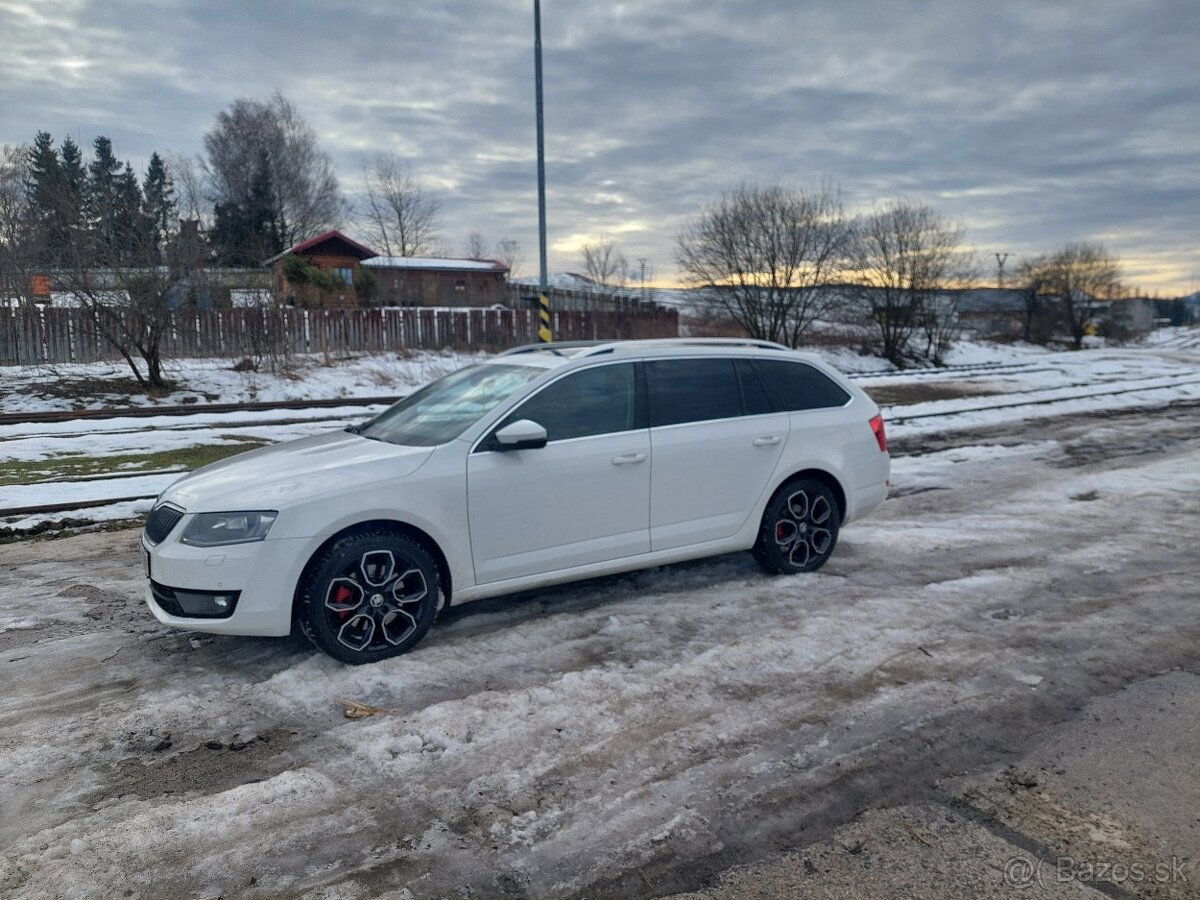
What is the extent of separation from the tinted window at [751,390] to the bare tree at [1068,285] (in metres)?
52.7

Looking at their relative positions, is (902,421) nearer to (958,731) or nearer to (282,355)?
(958,731)

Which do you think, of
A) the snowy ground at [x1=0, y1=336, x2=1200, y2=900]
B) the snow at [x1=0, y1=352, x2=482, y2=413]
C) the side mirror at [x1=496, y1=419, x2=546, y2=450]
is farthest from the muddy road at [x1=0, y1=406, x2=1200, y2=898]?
the snow at [x1=0, y1=352, x2=482, y2=413]

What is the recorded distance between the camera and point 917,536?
7266 millimetres

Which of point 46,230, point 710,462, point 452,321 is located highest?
point 46,230

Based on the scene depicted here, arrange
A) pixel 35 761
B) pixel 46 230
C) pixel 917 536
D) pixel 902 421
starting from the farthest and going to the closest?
pixel 46 230, pixel 902 421, pixel 917 536, pixel 35 761

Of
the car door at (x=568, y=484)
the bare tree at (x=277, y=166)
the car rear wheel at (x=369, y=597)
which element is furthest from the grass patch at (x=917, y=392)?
the bare tree at (x=277, y=166)

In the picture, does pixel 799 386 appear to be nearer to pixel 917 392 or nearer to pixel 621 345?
pixel 621 345

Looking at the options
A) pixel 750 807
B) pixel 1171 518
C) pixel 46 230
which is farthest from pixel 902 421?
pixel 46 230

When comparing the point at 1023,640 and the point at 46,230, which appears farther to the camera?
the point at 46,230

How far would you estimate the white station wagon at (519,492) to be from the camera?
4445 millimetres

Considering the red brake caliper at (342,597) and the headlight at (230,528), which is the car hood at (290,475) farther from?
the red brake caliper at (342,597)

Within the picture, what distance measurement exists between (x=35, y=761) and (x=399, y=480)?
2012 millimetres

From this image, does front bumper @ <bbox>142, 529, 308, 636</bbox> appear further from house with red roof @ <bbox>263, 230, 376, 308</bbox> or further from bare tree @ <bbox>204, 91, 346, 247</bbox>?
bare tree @ <bbox>204, 91, 346, 247</bbox>

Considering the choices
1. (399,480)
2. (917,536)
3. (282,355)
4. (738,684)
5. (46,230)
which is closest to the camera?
(738,684)
